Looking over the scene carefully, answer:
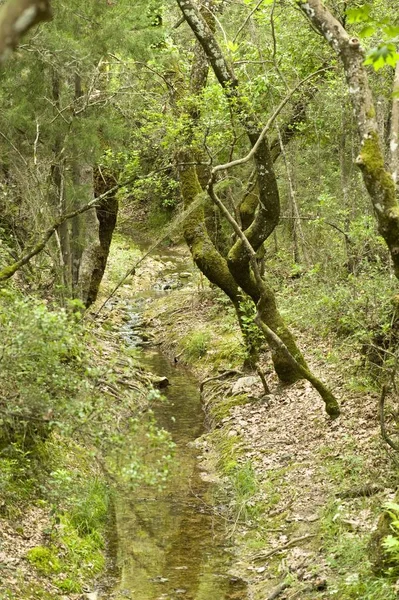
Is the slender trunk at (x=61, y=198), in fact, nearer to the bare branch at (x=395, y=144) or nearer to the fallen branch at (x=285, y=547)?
the fallen branch at (x=285, y=547)

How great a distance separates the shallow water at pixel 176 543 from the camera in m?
7.46

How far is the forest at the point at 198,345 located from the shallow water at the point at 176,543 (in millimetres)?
28

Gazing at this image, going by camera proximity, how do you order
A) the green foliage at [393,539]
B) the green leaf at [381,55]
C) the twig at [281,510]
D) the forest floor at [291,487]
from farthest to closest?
the twig at [281,510] → the forest floor at [291,487] → the green foliage at [393,539] → the green leaf at [381,55]

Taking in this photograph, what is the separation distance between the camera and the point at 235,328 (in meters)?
16.7

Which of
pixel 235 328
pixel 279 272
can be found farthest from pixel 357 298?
pixel 279 272

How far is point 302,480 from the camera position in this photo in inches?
359

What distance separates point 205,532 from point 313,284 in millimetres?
6703

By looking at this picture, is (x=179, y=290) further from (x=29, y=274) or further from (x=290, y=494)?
(x=290, y=494)

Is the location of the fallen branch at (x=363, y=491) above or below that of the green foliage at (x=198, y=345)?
A: below

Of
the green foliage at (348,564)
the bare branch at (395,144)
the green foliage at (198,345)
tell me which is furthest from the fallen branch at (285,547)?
the green foliage at (198,345)

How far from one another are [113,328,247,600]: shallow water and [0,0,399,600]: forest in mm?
28

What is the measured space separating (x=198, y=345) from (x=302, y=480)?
794cm

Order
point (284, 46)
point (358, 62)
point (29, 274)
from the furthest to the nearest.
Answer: point (284, 46)
point (29, 274)
point (358, 62)

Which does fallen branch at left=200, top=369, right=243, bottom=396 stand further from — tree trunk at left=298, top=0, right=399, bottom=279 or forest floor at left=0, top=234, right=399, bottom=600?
tree trunk at left=298, top=0, right=399, bottom=279
